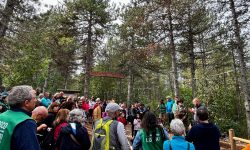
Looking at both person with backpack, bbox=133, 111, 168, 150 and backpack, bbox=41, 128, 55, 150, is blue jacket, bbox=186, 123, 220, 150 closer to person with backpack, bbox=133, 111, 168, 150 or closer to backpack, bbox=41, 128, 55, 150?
person with backpack, bbox=133, 111, 168, 150

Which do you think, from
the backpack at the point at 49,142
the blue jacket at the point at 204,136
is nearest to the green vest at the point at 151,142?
the blue jacket at the point at 204,136

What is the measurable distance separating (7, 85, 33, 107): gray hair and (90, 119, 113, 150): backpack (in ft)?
5.53

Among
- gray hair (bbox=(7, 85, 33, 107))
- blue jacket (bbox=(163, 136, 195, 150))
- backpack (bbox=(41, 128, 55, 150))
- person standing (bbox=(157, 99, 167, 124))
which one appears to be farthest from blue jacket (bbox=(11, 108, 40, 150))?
person standing (bbox=(157, 99, 167, 124))

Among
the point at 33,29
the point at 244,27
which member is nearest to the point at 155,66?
the point at 244,27

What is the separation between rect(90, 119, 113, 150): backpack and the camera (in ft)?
12.7

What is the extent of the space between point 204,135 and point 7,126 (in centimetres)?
333

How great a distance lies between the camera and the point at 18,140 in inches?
86.4

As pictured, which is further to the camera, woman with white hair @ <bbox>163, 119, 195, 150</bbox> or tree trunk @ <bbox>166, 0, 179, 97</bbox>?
tree trunk @ <bbox>166, 0, 179, 97</bbox>

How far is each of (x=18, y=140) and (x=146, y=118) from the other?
2207 millimetres

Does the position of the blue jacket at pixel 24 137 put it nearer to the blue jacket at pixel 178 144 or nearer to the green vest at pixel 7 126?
the green vest at pixel 7 126

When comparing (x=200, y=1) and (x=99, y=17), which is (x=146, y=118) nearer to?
(x=200, y=1)

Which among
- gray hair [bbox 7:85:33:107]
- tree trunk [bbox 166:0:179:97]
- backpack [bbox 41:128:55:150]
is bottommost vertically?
backpack [bbox 41:128:55:150]

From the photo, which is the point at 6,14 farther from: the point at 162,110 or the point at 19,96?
the point at 19,96

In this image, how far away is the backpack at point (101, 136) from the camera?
3.88 meters
